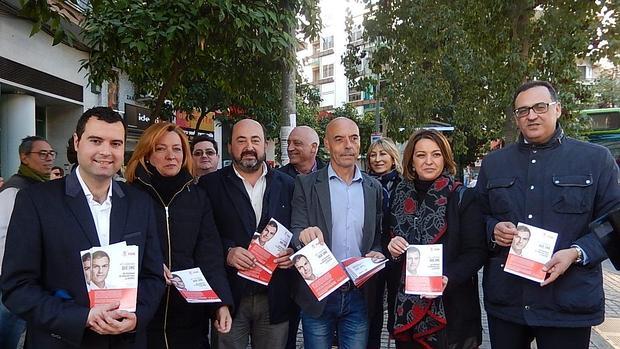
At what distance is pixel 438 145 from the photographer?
3232mm

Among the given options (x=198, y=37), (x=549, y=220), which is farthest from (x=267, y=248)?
(x=198, y=37)

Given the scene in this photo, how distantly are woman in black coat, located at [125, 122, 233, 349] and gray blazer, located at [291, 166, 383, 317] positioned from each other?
0.50m

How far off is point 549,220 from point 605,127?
680 inches

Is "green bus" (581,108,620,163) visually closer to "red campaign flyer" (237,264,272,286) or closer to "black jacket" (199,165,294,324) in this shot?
"black jacket" (199,165,294,324)

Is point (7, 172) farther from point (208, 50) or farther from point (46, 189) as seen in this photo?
point (46, 189)

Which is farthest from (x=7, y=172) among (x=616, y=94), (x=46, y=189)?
(x=616, y=94)

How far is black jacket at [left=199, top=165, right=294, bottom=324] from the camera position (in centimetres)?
339

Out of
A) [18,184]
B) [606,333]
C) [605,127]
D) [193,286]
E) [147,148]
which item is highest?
[605,127]

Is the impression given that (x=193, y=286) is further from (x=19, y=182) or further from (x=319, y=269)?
(x=19, y=182)

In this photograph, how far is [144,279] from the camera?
8.59 feet

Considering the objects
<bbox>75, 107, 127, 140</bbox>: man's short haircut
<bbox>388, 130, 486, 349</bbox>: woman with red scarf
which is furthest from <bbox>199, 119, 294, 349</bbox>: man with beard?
<bbox>75, 107, 127, 140</bbox>: man's short haircut

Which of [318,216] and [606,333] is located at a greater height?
[318,216]

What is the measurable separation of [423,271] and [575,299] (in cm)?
80

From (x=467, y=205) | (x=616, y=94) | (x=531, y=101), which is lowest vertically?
(x=467, y=205)
